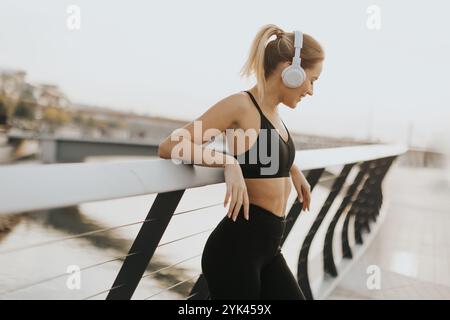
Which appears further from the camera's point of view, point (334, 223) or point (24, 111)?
point (24, 111)

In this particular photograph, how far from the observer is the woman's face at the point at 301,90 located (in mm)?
1693

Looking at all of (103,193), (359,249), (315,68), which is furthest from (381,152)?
(103,193)

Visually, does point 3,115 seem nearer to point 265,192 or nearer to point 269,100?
point 269,100

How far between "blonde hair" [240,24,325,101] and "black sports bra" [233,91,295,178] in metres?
0.10

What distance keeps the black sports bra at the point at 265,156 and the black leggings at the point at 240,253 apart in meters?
0.12

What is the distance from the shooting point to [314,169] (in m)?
2.31

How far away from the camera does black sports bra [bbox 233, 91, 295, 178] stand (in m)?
1.56

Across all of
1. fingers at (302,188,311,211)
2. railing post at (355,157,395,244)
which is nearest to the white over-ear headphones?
fingers at (302,188,311,211)

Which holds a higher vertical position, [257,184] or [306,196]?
[257,184]

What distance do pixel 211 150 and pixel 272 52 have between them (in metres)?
0.46

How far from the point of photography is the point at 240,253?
5.04 feet

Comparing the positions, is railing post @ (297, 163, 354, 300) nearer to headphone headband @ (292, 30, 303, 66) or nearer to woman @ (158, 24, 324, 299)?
woman @ (158, 24, 324, 299)

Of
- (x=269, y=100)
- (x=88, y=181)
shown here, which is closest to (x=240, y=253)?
(x=269, y=100)

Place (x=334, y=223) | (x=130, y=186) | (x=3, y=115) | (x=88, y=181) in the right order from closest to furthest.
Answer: (x=88, y=181) < (x=130, y=186) < (x=334, y=223) < (x=3, y=115)
